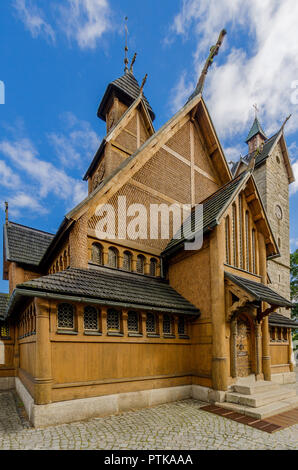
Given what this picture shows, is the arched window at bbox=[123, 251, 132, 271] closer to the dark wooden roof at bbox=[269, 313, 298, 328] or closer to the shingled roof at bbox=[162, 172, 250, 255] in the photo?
the shingled roof at bbox=[162, 172, 250, 255]

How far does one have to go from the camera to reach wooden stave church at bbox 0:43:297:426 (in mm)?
6576

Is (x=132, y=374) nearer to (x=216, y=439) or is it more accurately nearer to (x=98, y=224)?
(x=216, y=439)

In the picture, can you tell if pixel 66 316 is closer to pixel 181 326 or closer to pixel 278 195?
pixel 181 326

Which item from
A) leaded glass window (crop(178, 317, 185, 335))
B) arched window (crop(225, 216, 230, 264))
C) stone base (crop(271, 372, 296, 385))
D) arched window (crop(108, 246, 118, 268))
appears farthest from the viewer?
stone base (crop(271, 372, 296, 385))

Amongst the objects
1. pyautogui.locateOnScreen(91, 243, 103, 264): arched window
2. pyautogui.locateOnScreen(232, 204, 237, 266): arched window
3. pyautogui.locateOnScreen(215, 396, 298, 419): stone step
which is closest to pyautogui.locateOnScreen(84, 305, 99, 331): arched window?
pyautogui.locateOnScreen(91, 243, 103, 264): arched window

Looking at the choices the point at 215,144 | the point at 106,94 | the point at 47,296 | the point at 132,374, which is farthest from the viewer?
the point at 106,94

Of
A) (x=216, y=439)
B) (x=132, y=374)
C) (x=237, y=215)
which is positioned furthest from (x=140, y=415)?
(x=237, y=215)

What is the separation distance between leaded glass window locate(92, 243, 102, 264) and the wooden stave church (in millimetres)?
34

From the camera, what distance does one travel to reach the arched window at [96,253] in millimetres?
8938

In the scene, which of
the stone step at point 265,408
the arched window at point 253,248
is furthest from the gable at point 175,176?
the stone step at point 265,408

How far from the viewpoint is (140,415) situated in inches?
269

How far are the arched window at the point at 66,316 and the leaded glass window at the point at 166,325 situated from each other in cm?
316
